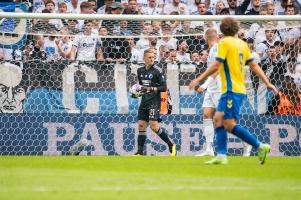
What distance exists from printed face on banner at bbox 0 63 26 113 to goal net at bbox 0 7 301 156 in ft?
0.06

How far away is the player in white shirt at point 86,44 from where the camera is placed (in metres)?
15.9

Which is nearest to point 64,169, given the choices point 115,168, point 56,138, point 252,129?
point 115,168

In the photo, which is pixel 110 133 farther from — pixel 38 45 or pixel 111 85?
pixel 38 45

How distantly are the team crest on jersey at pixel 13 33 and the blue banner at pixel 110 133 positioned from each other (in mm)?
1424

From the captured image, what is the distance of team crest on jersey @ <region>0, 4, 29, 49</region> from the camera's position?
1566 cm

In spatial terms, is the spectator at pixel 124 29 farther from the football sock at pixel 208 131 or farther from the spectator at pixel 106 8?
the football sock at pixel 208 131

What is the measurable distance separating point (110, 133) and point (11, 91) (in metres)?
2.10

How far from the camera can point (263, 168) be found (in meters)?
10.3

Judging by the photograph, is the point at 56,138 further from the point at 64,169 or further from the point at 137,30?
the point at 64,169

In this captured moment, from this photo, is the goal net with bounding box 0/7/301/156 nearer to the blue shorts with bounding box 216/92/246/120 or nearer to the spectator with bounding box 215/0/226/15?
the spectator with bounding box 215/0/226/15

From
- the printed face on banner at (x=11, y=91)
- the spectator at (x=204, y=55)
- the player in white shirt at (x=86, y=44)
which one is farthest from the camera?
the spectator at (x=204, y=55)

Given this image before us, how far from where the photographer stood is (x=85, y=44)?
1608cm

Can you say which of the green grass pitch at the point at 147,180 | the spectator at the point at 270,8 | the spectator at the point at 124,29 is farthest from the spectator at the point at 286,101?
the green grass pitch at the point at 147,180

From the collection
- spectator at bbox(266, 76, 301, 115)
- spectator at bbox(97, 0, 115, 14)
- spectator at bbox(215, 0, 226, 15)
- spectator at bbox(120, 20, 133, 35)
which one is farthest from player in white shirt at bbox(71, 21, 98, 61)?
spectator at bbox(266, 76, 301, 115)
